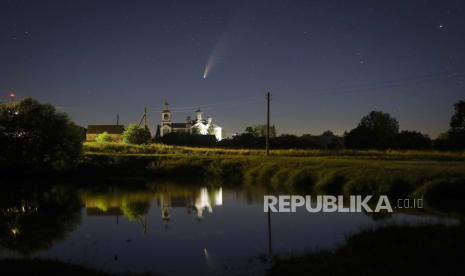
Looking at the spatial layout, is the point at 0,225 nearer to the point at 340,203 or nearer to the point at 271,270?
the point at 271,270

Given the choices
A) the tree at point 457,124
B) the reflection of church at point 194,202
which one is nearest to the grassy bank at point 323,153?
the tree at point 457,124

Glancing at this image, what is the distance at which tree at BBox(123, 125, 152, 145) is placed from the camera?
95.9 metres

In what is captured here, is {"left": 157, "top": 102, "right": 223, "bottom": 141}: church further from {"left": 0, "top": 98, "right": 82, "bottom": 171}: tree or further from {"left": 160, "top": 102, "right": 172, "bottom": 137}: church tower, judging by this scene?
{"left": 0, "top": 98, "right": 82, "bottom": 171}: tree

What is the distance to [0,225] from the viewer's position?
2219 cm

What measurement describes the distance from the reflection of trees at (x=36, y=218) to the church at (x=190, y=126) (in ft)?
321

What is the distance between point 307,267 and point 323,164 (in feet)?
101

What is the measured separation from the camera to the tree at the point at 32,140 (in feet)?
165

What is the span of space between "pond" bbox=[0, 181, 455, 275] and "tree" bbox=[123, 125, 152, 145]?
6140 centimetres

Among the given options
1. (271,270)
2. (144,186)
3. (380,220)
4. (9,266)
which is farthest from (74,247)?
(144,186)

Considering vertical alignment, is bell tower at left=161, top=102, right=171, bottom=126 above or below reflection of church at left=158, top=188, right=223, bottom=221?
above

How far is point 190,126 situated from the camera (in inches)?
5733

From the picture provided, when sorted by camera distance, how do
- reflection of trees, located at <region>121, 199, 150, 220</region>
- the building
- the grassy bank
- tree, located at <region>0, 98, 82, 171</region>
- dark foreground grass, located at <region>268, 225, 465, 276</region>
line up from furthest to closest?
the building → the grassy bank → tree, located at <region>0, 98, 82, 171</region> → reflection of trees, located at <region>121, 199, 150, 220</region> → dark foreground grass, located at <region>268, 225, 465, 276</region>

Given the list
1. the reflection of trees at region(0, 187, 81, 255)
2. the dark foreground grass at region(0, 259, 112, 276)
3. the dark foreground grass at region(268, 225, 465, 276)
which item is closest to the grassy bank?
the reflection of trees at region(0, 187, 81, 255)

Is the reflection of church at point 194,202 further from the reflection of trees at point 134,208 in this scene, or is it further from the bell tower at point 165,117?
the bell tower at point 165,117
